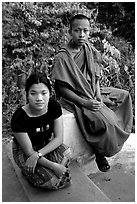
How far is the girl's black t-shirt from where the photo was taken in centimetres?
150

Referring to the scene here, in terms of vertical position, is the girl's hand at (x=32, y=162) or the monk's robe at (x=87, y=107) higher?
the monk's robe at (x=87, y=107)

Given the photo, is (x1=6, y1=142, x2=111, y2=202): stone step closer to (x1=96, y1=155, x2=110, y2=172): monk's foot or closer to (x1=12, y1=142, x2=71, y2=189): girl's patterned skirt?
(x1=12, y1=142, x2=71, y2=189): girl's patterned skirt

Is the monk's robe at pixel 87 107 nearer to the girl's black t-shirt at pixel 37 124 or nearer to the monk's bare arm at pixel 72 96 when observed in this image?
the monk's bare arm at pixel 72 96

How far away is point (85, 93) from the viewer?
6.65ft

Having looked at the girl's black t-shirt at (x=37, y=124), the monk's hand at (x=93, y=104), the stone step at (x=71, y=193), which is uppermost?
the monk's hand at (x=93, y=104)

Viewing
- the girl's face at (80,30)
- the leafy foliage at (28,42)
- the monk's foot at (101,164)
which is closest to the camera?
the girl's face at (80,30)

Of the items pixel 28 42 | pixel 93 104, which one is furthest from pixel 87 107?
pixel 28 42

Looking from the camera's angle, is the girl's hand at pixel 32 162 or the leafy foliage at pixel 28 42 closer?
the girl's hand at pixel 32 162

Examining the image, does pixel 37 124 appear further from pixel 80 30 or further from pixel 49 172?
pixel 80 30

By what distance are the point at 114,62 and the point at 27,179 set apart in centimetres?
291

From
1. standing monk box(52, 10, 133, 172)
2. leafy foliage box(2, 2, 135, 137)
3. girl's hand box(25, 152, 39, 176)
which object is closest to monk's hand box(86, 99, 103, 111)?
standing monk box(52, 10, 133, 172)

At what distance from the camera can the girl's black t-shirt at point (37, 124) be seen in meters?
1.50

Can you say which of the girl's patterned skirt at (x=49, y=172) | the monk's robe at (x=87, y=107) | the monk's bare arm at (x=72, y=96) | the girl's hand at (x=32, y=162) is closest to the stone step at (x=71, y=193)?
the girl's patterned skirt at (x=49, y=172)

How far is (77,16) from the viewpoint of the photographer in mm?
1889
